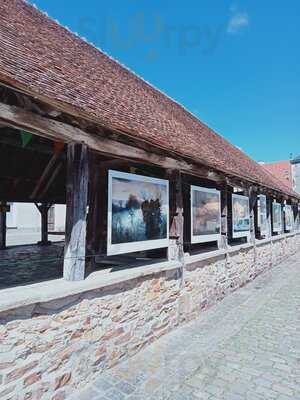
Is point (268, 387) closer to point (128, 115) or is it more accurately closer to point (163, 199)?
point (163, 199)

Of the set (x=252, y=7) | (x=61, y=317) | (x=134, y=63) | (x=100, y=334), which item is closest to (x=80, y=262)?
(x=61, y=317)

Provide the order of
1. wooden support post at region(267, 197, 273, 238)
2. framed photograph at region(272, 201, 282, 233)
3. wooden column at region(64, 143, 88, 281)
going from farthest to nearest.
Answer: framed photograph at region(272, 201, 282, 233)
wooden support post at region(267, 197, 273, 238)
wooden column at region(64, 143, 88, 281)

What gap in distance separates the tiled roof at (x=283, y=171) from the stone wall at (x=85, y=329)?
2915cm

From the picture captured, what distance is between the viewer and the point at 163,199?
15.1ft

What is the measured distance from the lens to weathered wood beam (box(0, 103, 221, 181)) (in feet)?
8.39

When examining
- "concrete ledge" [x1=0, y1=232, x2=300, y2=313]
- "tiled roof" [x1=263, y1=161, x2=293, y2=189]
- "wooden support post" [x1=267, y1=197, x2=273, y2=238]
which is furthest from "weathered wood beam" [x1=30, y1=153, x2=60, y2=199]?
"tiled roof" [x1=263, y1=161, x2=293, y2=189]

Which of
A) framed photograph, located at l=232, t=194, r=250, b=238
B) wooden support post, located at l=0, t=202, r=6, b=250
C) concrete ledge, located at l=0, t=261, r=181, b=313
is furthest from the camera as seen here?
wooden support post, located at l=0, t=202, r=6, b=250

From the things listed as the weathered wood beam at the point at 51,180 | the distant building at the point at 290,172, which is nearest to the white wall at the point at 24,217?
the weathered wood beam at the point at 51,180

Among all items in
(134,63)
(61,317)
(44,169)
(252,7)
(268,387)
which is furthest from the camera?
(134,63)

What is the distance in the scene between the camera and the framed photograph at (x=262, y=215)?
9812 millimetres

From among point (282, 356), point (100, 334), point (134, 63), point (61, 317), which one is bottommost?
point (282, 356)

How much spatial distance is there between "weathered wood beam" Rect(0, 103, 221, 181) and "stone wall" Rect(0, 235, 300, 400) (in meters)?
1.66

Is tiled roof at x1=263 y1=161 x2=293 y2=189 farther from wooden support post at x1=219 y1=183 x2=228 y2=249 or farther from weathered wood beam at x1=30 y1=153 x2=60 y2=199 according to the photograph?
weathered wood beam at x1=30 y1=153 x2=60 y2=199

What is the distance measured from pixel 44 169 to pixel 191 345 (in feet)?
15.9
